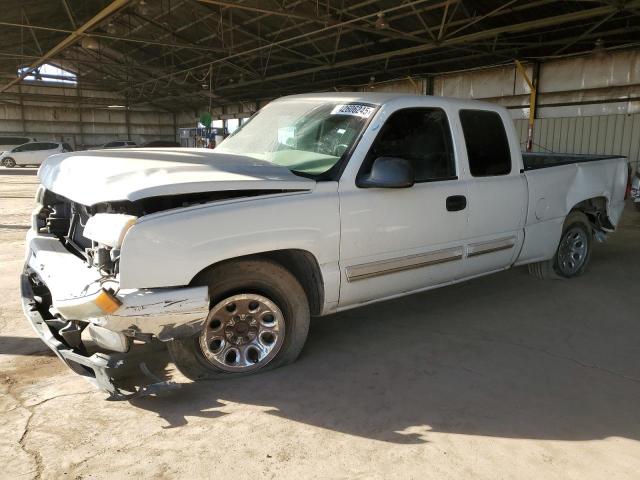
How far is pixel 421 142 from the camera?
4172mm

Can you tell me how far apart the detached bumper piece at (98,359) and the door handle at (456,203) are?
2.46 m

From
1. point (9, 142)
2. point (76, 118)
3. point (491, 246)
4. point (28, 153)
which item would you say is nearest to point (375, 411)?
point (491, 246)

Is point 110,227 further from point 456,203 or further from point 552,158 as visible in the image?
point 552,158

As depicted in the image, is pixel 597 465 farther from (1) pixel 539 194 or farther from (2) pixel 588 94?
(2) pixel 588 94

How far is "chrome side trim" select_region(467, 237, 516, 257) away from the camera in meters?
4.46

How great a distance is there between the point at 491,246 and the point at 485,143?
3.03ft

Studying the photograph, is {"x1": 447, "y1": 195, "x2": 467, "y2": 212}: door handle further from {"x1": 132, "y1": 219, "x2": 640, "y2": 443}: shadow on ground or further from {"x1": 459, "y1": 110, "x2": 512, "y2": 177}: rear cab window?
{"x1": 132, "y1": 219, "x2": 640, "y2": 443}: shadow on ground

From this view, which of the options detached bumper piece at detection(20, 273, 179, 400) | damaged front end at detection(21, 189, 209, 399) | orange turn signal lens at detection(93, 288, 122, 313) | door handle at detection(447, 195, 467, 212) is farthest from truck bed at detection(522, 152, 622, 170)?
orange turn signal lens at detection(93, 288, 122, 313)

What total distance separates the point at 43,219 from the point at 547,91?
51.6ft

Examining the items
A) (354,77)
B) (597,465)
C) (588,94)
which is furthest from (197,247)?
(354,77)

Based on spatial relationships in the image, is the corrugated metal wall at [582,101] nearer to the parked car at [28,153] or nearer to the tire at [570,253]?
the tire at [570,253]

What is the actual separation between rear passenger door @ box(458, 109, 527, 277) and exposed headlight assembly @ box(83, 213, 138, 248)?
2775 mm

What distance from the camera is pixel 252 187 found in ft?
10.4

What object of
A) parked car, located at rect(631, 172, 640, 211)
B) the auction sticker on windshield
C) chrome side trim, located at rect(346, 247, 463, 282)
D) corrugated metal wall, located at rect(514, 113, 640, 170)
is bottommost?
chrome side trim, located at rect(346, 247, 463, 282)
